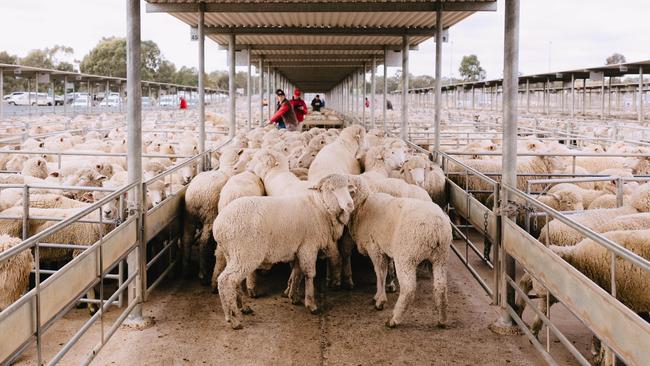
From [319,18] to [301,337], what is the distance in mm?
8669

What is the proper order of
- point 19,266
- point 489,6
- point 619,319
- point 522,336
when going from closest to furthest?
point 619,319, point 19,266, point 522,336, point 489,6

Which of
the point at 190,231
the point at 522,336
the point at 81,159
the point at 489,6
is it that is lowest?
the point at 522,336

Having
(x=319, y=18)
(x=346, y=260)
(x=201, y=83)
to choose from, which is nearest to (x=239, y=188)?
(x=346, y=260)

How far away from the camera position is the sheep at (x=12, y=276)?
534cm

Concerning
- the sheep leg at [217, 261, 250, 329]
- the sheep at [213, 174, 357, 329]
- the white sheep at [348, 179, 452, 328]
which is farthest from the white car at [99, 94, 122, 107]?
the white sheep at [348, 179, 452, 328]

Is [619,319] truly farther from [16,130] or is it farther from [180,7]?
[16,130]

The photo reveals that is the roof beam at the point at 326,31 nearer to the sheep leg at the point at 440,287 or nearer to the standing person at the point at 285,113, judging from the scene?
the standing person at the point at 285,113

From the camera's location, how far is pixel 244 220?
6.01 metres

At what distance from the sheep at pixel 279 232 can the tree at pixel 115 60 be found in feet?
244

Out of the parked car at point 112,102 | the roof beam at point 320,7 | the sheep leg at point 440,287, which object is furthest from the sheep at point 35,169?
the parked car at point 112,102

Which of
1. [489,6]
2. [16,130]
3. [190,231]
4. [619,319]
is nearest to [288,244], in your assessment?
[190,231]

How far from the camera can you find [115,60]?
262 ft

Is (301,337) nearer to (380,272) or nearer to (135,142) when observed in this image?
(380,272)

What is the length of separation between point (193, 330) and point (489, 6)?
7345 mm
